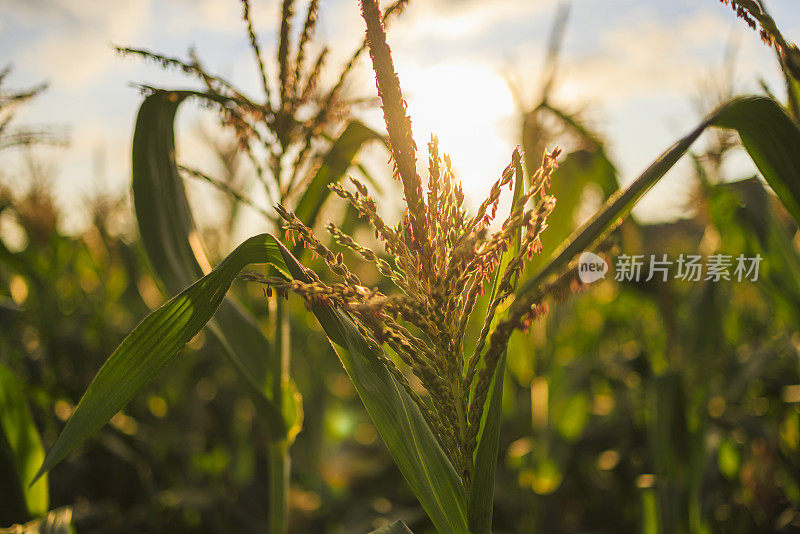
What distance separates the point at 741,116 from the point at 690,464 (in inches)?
61.2

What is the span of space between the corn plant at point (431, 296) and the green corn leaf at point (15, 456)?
0.58 metres

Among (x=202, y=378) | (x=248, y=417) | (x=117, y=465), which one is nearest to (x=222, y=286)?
(x=117, y=465)

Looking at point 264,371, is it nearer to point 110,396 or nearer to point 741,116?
point 110,396

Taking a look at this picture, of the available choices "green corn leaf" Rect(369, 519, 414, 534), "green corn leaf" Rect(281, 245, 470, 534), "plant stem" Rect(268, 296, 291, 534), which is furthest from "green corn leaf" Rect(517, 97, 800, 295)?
"plant stem" Rect(268, 296, 291, 534)

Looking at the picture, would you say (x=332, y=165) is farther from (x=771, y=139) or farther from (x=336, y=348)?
(x=771, y=139)

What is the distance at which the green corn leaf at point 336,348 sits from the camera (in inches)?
25.9

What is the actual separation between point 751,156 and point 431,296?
1.78 ft

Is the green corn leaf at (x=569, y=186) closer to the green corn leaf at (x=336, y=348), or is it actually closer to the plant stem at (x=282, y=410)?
the plant stem at (x=282, y=410)

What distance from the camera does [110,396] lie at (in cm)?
67

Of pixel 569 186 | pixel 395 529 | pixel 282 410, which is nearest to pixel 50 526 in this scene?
pixel 282 410

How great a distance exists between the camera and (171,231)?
1101 mm

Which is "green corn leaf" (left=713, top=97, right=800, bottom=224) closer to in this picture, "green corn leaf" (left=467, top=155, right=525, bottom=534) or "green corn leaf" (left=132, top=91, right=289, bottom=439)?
"green corn leaf" (left=467, top=155, right=525, bottom=534)

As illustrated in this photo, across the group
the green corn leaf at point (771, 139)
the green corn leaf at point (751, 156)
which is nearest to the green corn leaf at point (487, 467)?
the green corn leaf at point (751, 156)

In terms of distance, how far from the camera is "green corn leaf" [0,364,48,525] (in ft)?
3.64
